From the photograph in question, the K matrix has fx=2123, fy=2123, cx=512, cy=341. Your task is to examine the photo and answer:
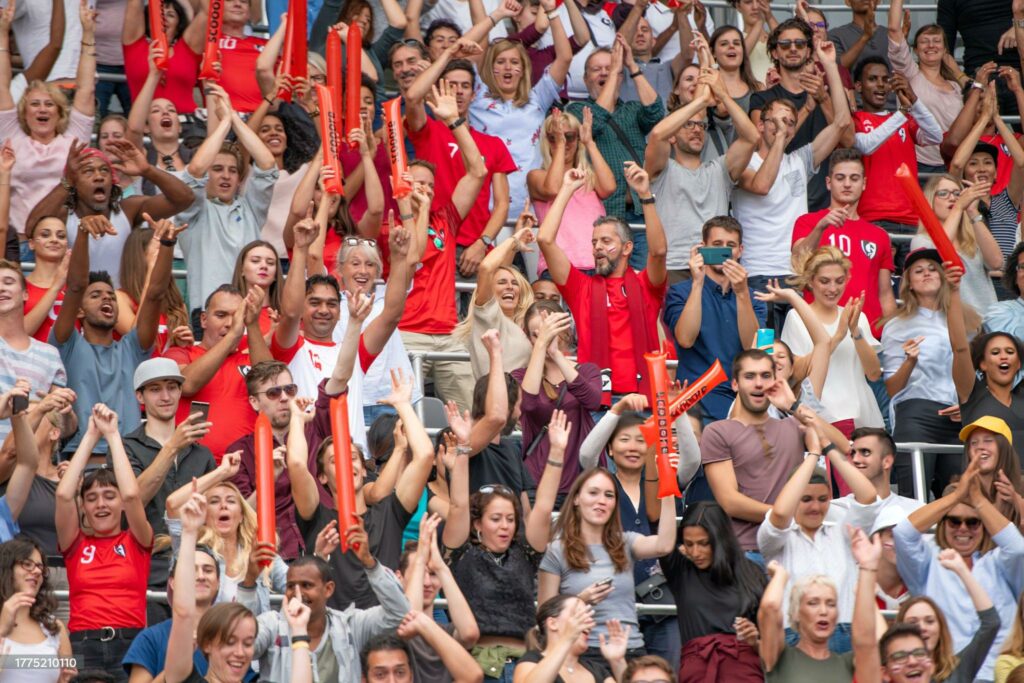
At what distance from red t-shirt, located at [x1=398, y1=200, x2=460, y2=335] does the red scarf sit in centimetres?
85

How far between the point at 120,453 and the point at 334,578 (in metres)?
1.11

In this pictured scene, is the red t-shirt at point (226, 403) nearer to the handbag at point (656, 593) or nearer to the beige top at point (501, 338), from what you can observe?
the beige top at point (501, 338)

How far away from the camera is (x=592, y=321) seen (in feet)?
36.5

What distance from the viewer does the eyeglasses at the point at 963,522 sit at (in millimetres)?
9828

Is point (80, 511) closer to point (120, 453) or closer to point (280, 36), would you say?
point (120, 453)


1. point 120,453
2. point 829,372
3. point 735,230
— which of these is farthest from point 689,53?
point 120,453

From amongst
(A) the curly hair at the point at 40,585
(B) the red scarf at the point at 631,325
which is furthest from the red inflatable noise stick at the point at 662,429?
(A) the curly hair at the point at 40,585

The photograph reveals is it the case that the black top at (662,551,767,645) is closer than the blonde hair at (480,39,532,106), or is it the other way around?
the black top at (662,551,767,645)

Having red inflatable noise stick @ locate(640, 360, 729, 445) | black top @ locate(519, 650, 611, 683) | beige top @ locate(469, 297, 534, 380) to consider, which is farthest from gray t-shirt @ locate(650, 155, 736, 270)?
black top @ locate(519, 650, 611, 683)

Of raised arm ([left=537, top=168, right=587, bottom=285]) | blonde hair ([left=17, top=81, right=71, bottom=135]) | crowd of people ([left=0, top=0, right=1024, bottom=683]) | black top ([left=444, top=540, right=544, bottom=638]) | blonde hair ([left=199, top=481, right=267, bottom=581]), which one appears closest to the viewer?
crowd of people ([left=0, top=0, right=1024, bottom=683])

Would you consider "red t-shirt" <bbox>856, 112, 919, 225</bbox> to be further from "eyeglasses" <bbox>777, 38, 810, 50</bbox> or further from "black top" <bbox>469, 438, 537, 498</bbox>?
"black top" <bbox>469, 438, 537, 498</bbox>

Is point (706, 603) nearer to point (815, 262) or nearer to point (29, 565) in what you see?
point (815, 262)

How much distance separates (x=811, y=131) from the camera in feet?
43.9

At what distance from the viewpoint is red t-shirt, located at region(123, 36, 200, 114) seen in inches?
508
